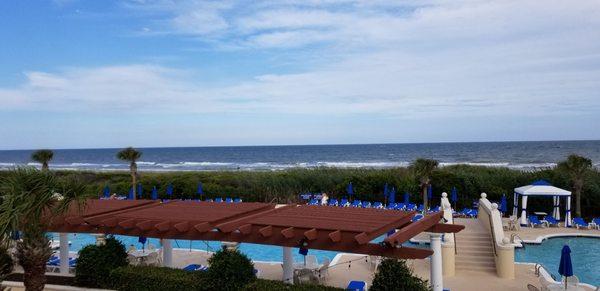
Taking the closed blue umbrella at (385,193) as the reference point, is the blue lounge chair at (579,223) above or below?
below

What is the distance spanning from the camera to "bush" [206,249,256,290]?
8828 millimetres

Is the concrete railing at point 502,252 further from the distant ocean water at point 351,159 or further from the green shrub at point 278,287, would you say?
the distant ocean water at point 351,159

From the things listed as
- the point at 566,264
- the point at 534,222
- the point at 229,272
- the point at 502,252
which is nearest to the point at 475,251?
the point at 502,252

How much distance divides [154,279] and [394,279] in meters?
4.73

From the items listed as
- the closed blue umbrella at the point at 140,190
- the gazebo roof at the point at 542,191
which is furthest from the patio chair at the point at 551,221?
the closed blue umbrella at the point at 140,190

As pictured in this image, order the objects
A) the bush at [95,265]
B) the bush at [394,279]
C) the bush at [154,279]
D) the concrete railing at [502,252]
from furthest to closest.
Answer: the concrete railing at [502,252] → the bush at [95,265] → the bush at [154,279] → the bush at [394,279]

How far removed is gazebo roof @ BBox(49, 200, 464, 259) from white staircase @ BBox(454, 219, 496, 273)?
14.1 feet

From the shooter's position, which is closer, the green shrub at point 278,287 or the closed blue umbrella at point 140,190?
the green shrub at point 278,287

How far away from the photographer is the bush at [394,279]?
26.6 feet

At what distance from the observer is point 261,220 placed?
30.1 feet

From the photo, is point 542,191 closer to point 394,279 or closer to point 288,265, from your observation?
point 288,265

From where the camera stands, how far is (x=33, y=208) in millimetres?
7938

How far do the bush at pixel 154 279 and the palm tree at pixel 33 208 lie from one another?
1.60 metres

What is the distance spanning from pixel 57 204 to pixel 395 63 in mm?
21855
